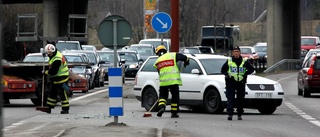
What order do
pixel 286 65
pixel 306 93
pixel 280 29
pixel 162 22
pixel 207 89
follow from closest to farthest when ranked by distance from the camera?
pixel 207 89 < pixel 162 22 < pixel 306 93 < pixel 286 65 < pixel 280 29

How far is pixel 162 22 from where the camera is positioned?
27.4 metres

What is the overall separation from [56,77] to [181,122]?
397 cm

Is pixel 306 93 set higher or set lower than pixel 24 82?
lower

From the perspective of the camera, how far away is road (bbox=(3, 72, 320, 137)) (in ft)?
47.6

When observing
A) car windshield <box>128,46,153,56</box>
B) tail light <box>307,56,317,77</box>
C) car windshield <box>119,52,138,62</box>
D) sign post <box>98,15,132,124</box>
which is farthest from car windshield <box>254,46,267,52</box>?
sign post <box>98,15,132,124</box>

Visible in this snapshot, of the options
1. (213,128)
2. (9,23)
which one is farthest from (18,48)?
(213,128)

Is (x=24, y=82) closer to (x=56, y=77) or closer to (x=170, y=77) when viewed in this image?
(x=56, y=77)

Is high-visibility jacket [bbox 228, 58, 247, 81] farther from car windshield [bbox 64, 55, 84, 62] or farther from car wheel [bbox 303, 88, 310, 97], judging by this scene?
car windshield [bbox 64, 55, 84, 62]

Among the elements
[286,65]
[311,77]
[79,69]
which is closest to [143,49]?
[286,65]

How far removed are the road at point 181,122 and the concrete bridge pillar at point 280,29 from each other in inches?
1367

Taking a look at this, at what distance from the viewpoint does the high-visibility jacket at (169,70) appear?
18709 mm

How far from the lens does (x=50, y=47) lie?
19953 mm

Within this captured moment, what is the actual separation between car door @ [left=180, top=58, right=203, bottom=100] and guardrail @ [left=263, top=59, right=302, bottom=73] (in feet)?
116

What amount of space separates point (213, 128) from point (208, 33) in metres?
49.1
